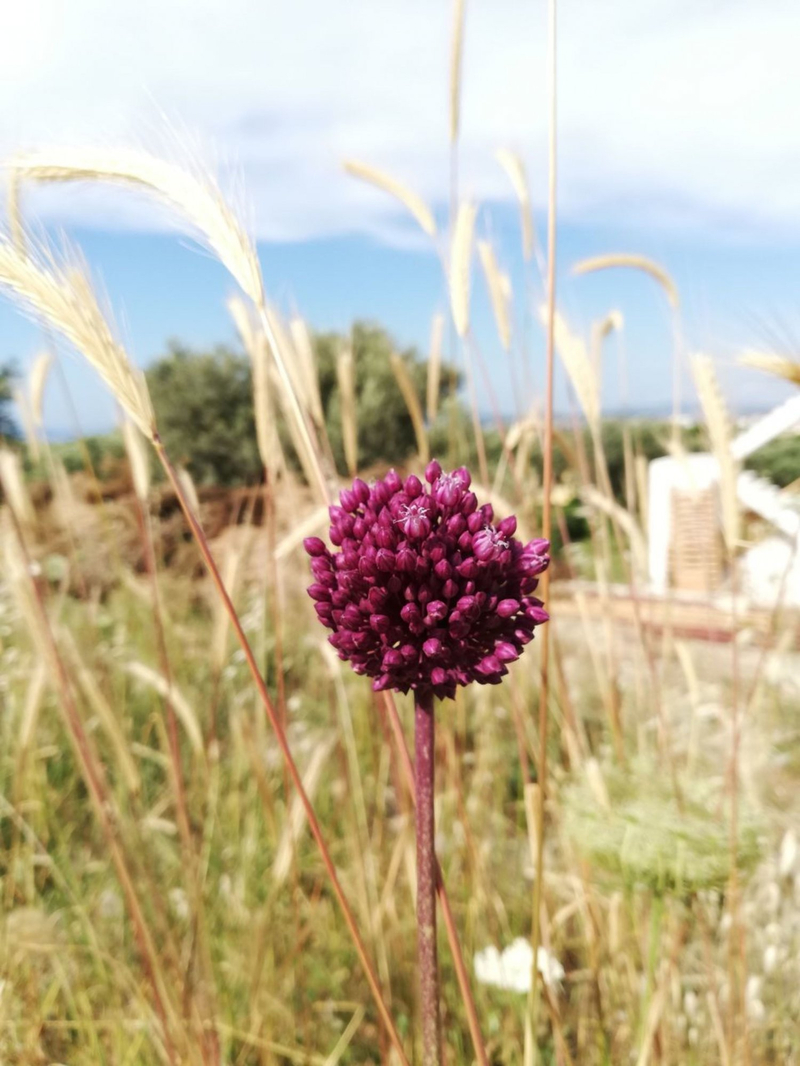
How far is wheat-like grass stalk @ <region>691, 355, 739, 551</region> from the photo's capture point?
4.94 ft

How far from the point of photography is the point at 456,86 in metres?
1.59

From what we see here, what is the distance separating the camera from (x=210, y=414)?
46.4 feet

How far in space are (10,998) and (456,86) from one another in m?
1.97

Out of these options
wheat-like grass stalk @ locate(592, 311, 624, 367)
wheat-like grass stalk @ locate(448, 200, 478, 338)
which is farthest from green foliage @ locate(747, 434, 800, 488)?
wheat-like grass stalk @ locate(448, 200, 478, 338)

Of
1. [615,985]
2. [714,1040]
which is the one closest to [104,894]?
[615,985]

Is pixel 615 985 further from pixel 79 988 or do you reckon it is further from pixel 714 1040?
pixel 79 988

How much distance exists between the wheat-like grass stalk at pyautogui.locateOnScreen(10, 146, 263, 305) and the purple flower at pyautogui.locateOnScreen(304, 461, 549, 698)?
0.95 feet


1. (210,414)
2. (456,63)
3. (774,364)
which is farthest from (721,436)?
(210,414)

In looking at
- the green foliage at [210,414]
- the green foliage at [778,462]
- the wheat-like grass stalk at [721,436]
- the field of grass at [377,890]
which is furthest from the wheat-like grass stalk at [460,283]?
the green foliage at [210,414]

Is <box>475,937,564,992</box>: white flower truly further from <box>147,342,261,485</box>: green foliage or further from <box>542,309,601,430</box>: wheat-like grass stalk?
<box>147,342,261,485</box>: green foliage

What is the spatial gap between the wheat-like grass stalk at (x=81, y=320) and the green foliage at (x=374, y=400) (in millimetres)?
12145

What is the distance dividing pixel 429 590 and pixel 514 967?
1.39 m

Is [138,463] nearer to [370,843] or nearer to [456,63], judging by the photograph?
[456,63]

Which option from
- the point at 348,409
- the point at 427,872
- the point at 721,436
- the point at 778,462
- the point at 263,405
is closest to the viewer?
the point at 427,872
